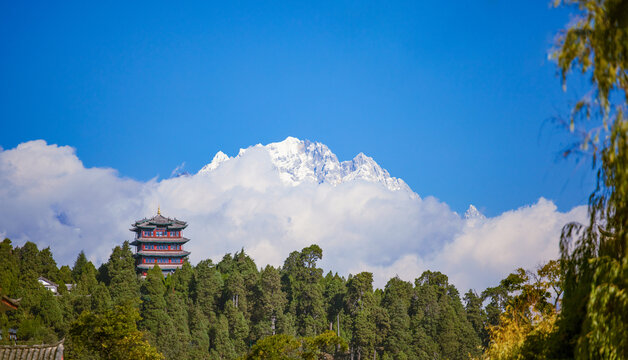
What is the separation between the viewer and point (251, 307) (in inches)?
1857

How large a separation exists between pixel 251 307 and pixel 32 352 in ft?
107

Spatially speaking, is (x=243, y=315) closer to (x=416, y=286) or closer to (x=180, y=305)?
(x=180, y=305)

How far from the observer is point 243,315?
45.9 meters

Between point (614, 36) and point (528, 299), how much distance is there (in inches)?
564

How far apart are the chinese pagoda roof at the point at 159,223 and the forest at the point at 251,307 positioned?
9.71 metres

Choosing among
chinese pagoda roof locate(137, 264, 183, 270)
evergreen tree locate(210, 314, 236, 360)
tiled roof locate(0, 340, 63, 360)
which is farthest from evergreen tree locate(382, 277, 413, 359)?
tiled roof locate(0, 340, 63, 360)

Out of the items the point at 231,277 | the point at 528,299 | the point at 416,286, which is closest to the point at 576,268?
the point at 528,299

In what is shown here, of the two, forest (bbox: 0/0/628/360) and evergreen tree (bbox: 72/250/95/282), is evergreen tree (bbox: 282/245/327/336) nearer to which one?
forest (bbox: 0/0/628/360)

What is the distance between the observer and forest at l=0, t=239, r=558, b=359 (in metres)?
38.9

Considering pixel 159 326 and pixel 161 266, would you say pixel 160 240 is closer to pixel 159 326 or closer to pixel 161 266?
pixel 161 266

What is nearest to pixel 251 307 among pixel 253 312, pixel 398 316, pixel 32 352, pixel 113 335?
pixel 253 312

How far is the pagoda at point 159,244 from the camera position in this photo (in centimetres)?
6169

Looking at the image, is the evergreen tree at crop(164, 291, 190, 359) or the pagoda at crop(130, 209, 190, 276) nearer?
the evergreen tree at crop(164, 291, 190, 359)

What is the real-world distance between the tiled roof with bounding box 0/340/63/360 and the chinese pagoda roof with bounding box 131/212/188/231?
47850 mm
